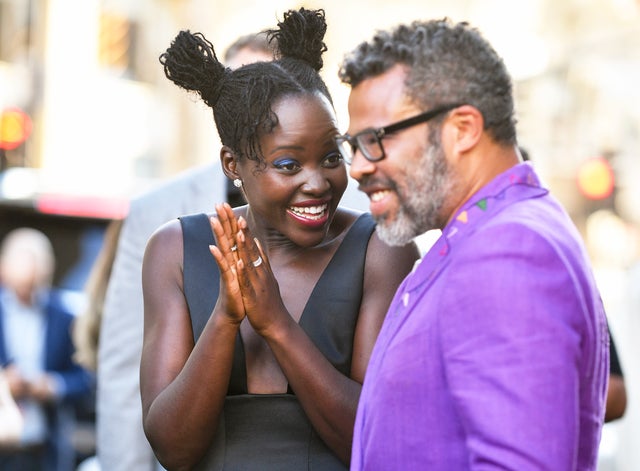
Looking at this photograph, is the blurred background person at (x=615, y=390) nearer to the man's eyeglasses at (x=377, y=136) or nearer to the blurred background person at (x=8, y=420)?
the man's eyeglasses at (x=377, y=136)

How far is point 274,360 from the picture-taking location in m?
2.78

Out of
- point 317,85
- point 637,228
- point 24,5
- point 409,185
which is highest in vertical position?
point 24,5

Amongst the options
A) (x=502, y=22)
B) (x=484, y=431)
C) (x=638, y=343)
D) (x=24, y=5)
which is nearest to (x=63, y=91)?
(x=24, y=5)

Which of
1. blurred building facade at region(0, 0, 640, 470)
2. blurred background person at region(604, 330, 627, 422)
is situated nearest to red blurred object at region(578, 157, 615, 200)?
blurred building facade at region(0, 0, 640, 470)

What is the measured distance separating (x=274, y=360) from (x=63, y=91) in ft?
51.8

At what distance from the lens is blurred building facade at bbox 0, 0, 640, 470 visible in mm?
17656

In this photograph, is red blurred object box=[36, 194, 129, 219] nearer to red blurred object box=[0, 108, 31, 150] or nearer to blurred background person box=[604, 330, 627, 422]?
red blurred object box=[0, 108, 31, 150]

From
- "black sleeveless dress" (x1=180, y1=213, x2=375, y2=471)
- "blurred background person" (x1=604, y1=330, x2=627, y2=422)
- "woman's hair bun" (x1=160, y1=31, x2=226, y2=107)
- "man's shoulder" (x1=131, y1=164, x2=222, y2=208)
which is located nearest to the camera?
"black sleeveless dress" (x1=180, y1=213, x2=375, y2=471)

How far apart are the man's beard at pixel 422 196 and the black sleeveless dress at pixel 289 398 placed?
54 centimetres

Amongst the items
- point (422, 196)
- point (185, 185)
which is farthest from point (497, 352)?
point (185, 185)

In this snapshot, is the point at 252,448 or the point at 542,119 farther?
the point at 542,119

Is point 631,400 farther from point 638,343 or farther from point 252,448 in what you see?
point 252,448

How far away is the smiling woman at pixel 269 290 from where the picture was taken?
8.44 feet

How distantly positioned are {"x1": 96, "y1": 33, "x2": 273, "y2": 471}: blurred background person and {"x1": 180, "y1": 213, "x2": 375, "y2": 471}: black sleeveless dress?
107 centimetres
